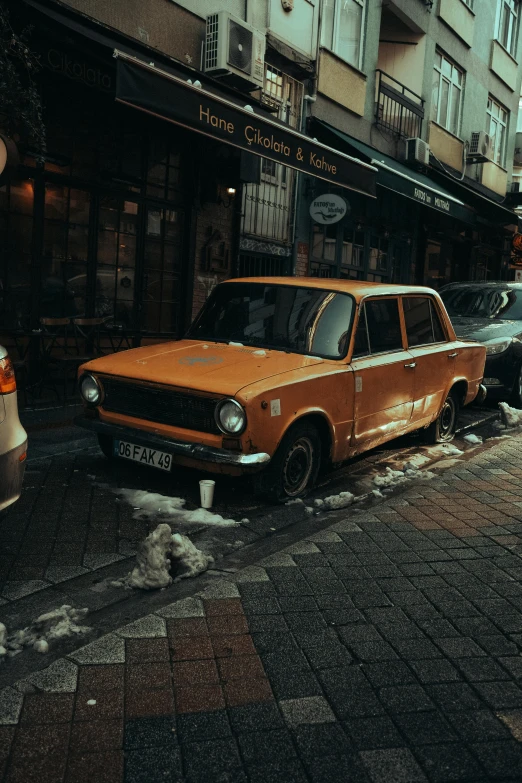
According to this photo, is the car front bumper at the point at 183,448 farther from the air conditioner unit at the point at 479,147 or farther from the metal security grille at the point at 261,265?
the air conditioner unit at the point at 479,147

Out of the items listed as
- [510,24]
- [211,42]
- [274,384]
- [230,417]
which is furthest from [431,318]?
[510,24]

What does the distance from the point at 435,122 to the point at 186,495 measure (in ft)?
56.0

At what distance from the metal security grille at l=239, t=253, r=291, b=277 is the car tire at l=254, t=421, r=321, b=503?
24.8 ft


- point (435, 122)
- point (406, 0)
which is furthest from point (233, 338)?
point (435, 122)

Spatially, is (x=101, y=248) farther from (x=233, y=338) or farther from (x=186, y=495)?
(x=186, y=495)

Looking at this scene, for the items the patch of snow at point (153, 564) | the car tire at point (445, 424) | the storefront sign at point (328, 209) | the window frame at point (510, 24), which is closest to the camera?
the patch of snow at point (153, 564)

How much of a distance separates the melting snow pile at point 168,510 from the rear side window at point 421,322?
2954 mm

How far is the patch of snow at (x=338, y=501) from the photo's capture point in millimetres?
5469

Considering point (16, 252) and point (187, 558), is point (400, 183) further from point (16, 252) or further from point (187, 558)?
point (187, 558)

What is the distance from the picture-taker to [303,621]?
351 cm

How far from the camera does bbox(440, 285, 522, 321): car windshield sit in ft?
37.4

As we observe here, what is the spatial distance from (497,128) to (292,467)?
22.9 meters

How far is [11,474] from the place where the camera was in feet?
12.1

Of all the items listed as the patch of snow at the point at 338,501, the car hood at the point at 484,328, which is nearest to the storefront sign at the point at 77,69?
the patch of snow at the point at 338,501
